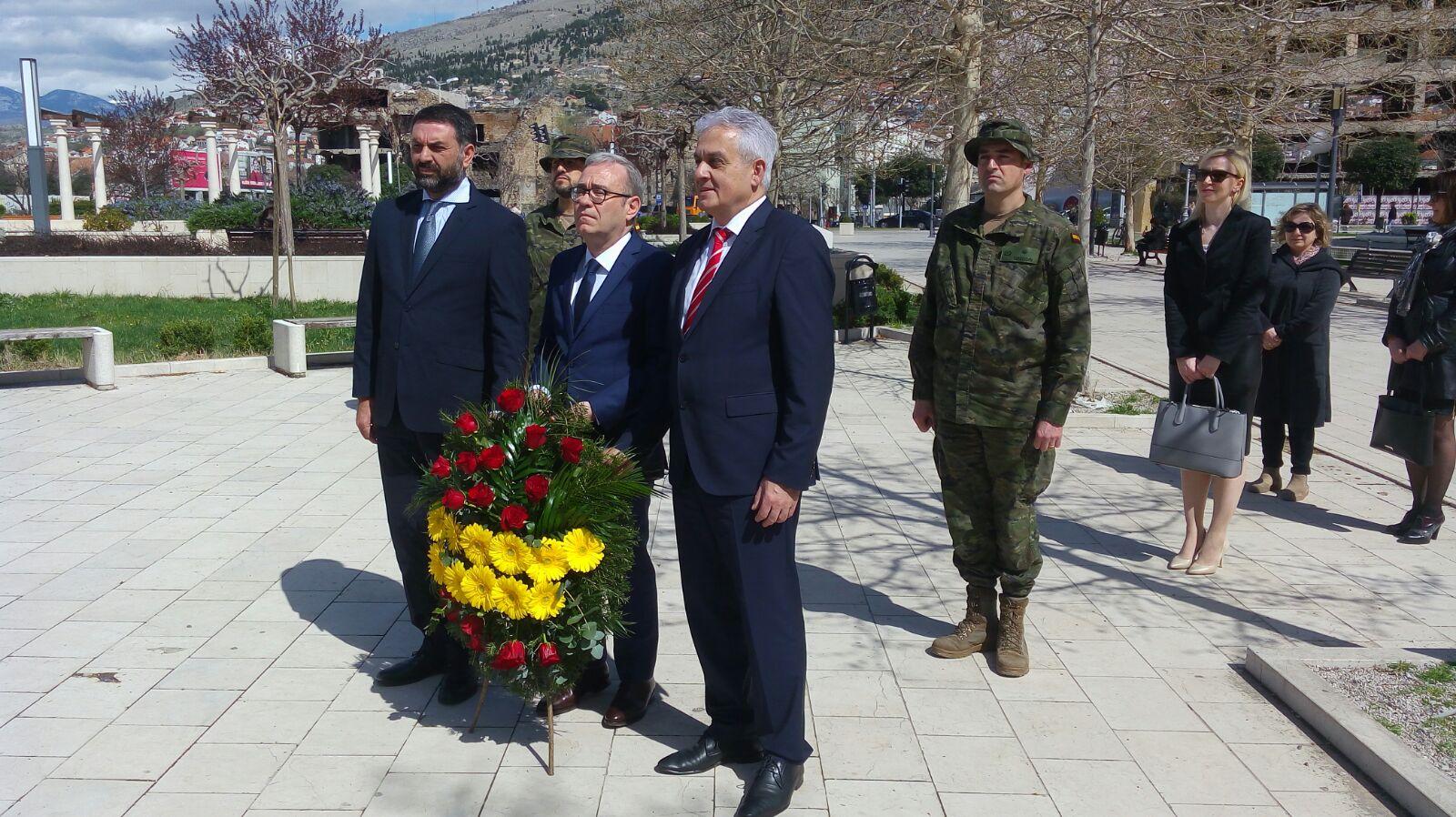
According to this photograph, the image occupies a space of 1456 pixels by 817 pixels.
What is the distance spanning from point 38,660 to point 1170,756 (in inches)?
167

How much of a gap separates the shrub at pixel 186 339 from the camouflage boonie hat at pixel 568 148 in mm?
7658

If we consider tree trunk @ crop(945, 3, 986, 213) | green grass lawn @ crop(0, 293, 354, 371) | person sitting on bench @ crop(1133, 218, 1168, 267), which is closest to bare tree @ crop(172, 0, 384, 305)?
green grass lawn @ crop(0, 293, 354, 371)

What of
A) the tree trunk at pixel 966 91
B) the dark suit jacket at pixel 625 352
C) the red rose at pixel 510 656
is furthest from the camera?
the tree trunk at pixel 966 91

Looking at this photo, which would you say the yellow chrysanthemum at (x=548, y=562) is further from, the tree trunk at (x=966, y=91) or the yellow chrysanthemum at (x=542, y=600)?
the tree trunk at (x=966, y=91)

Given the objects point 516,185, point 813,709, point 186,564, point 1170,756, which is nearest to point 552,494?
point 813,709

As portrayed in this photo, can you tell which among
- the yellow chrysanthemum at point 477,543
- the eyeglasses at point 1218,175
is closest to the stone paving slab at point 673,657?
the yellow chrysanthemum at point 477,543

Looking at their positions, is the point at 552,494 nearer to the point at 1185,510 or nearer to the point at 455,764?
the point at 455,764

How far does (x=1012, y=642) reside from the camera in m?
4.43

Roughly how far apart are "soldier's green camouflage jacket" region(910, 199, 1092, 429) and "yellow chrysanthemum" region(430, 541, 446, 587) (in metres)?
1.98

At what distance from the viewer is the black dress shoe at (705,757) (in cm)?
357

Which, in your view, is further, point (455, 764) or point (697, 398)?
point (455, 764)

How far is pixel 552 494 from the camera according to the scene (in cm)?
341

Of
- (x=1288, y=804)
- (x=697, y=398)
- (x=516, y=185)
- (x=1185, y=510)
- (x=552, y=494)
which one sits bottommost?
(x=1288, y=804)

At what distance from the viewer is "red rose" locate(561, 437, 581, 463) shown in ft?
11.0
